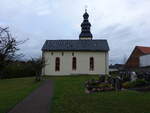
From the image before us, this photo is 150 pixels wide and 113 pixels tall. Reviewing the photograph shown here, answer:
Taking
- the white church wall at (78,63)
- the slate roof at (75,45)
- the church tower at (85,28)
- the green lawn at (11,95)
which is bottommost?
the green lawn at (11,95)

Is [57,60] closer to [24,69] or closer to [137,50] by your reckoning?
[24,69]

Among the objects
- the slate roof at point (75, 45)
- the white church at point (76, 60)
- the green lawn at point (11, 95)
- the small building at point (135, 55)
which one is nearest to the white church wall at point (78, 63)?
the white church at point (76, 60)

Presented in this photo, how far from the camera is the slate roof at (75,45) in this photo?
168 ft

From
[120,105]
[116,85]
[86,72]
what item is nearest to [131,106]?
[120,105]

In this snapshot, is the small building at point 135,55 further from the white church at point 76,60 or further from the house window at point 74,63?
the house window at point 74,63

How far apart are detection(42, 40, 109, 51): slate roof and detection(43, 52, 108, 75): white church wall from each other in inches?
30.2

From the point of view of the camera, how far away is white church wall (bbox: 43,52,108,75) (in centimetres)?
5072

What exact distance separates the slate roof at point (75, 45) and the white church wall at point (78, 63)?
2.52 ft

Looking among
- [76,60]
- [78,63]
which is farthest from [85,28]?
[78,63]

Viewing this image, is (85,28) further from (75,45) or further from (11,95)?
(11,95)

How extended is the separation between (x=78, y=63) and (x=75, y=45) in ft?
12.0

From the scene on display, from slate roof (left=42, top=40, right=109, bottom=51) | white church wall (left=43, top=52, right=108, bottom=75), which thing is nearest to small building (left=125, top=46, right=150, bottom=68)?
slate roof (left=42, top=40, right=109, bottom=51)

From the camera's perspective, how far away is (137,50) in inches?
2805

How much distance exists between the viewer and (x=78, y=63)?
50906 millimetres
